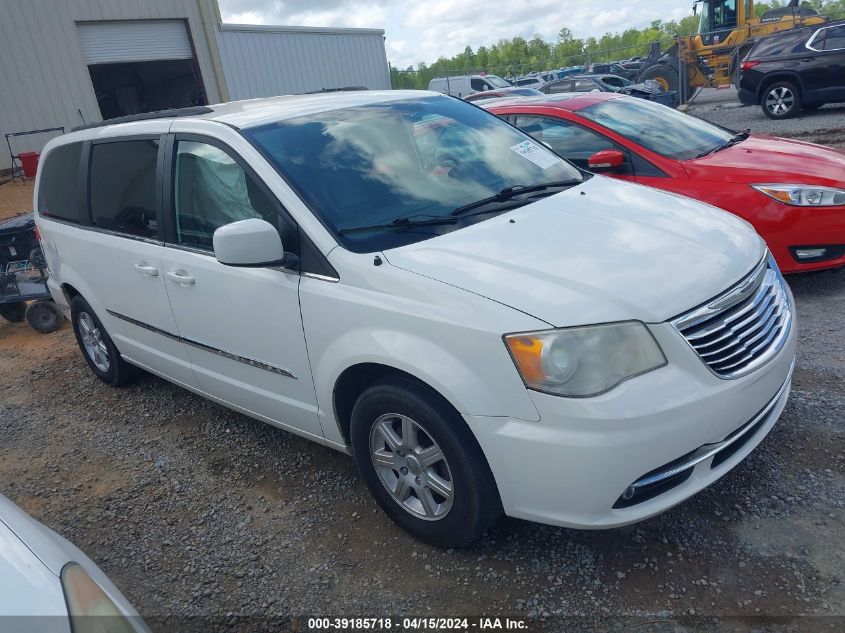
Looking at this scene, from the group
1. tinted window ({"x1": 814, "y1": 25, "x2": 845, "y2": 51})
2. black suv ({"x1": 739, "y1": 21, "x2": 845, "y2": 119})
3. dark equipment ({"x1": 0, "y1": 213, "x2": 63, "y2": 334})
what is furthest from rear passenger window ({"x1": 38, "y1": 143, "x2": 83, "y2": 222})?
tinted window ({"x1": 814, "y1": 25, "x2": 845, "y2": 51})

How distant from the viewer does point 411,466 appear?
2717 mm

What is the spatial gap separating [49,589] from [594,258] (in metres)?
2.03

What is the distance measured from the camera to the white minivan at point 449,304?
2293 millimetres

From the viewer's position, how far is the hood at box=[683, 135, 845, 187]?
4633 mm

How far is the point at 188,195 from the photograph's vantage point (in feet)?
11.5

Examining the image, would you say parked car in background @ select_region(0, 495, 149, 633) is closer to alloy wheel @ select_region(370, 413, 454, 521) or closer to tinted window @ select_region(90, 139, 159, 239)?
alloy wheel @ select_region(370, 413, 454, 521)

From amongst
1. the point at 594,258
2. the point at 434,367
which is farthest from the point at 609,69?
the point at 434,367

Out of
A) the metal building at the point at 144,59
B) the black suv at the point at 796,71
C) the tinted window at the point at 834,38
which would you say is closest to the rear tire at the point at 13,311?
the metal building at the point at 144,59

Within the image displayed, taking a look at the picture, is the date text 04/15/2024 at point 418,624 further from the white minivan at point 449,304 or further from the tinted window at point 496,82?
the tinted window at point 496,82

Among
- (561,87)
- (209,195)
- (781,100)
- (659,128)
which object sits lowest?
(781,100)

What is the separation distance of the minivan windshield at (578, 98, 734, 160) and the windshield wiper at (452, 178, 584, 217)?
6.49 feet

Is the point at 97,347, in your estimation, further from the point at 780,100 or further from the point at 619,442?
the point at 780,100

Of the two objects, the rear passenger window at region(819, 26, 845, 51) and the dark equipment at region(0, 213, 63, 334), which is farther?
the rear passenger window at region(819, 26, 845, 51)

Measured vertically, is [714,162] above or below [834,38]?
below
